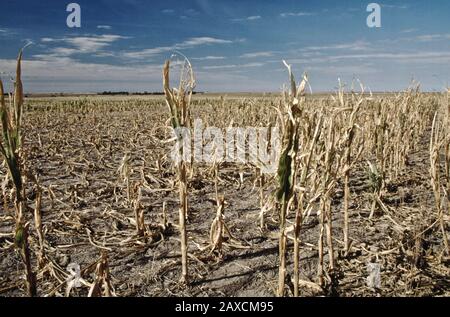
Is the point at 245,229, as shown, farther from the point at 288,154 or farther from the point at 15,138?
the point at 15,138

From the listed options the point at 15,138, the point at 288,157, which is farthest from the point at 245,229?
the point at 15,138

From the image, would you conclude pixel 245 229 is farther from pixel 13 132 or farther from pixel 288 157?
pixel 13 132

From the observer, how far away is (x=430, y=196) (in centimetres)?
530

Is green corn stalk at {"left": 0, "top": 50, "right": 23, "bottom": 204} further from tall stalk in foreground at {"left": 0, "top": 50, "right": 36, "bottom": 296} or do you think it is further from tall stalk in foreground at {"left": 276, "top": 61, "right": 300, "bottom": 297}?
tall stalk in foreground at {"left": 276, "top": 61, "right": 300, "bottom": 297}

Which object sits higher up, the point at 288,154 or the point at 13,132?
the point at 13,132

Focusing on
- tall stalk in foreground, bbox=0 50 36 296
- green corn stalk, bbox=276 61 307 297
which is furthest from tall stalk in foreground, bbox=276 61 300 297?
tall stalk in foreground, bbox=0 50 36 296

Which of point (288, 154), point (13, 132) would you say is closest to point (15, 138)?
point (13, 132)

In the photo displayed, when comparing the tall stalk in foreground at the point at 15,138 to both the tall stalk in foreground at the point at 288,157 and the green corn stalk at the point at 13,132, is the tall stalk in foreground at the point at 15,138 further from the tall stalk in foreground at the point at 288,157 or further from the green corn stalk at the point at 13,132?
the tall stalk in foreground at the point at 288,157

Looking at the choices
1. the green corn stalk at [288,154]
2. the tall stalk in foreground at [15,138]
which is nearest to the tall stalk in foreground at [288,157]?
the green corn stalk at [288,154]

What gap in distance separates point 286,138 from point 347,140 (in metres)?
1.31

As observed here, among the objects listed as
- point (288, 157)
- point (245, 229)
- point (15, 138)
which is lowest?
point (245, 229)

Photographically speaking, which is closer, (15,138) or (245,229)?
(15,138)
